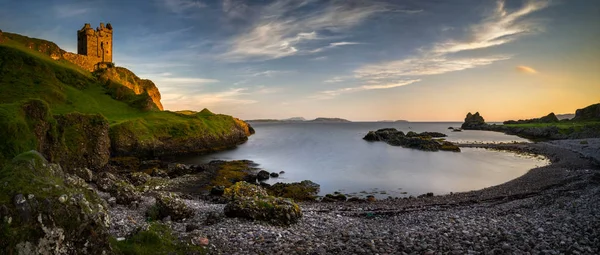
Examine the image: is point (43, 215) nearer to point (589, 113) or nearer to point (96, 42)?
point (96, 42)

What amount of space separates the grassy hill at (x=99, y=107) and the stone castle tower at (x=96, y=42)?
46.3 feet

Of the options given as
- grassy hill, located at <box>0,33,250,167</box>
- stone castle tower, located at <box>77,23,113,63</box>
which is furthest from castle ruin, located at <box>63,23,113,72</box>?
grassy hill, located at <box>0,33,250,167</box>

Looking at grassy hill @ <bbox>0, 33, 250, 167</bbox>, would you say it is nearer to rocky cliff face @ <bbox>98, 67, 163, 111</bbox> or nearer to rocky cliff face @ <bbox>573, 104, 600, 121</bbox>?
rocky cliff face @ <bbox>98, 67, 163, 111</bbox>

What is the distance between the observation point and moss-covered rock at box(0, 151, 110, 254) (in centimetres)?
706

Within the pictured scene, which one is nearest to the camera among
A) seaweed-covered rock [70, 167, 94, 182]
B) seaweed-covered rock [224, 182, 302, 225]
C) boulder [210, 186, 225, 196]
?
seaweed-covered rock [224, 182, 302, 225]

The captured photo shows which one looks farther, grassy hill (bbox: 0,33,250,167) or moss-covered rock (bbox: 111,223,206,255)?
grassy hill (bbox: 0,33,250,167)

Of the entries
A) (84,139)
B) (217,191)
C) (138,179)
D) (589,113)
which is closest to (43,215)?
(217,191)

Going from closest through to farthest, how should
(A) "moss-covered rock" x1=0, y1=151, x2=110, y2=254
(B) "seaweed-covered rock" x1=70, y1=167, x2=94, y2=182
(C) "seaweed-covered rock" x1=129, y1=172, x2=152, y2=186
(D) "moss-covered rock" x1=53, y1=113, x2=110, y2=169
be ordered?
(A) "moss-covered rock" x1=0, y1=151, x2=110, y2=254, (B) "seaweed-covered rock" x1=70, y1=167, x2=94, y2=182, (C) "seaweed-covered rock" x1=129, y1=172, x2=152, y2=186, (D) "moss-covered rock" x1=53, y1=113, x2=110, y2=169

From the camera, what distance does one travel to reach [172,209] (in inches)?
666

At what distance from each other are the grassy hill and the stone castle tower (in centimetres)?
1412

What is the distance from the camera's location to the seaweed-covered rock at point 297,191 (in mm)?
32175

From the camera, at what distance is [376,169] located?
2096 inches

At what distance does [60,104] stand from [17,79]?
14.0 meters

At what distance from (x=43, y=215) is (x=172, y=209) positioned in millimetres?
9861
